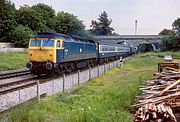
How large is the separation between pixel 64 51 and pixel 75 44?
13.3 feet

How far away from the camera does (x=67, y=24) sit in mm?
83938

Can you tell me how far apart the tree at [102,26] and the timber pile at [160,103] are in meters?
130

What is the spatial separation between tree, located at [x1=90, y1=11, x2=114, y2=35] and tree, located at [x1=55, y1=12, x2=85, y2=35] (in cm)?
5665

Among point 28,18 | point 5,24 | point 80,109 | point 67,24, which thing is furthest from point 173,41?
point 80,109

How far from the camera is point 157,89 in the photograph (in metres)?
12.8

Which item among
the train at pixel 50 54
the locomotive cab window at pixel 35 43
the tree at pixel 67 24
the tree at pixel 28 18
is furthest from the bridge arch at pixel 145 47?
the locomotive cab window at pixel 35 43

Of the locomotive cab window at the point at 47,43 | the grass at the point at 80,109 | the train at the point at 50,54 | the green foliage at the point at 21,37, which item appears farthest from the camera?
the green foliage at the point at 21,37

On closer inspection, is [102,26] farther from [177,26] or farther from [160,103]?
[160,103]

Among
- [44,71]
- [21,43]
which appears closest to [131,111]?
[44,71]

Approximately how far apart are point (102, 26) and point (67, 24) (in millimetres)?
62745

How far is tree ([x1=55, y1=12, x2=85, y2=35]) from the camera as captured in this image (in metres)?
83.3

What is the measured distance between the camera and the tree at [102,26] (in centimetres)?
14512

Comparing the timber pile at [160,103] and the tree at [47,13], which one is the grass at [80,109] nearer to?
the timber pile at [160,103]

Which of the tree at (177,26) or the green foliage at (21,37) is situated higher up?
the tree at (177,26)
